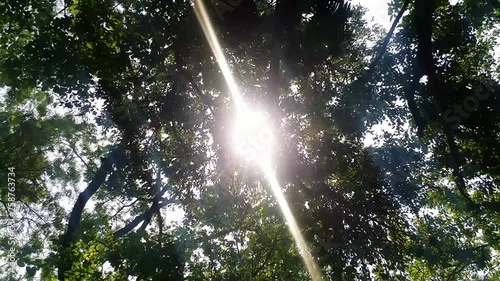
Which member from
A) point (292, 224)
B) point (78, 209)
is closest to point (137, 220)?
point (78, 209)

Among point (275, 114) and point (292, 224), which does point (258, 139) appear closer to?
point (275, 114)

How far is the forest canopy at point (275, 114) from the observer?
928cm

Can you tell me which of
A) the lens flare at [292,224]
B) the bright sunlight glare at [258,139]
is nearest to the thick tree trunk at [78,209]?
the bright sunlight glare at [258,139]

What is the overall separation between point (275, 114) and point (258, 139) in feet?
3.33

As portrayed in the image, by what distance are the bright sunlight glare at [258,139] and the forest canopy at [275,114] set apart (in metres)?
0.04

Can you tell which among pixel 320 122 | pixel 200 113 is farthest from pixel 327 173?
pixel 200 113

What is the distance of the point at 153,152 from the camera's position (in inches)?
444

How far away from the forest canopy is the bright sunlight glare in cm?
4

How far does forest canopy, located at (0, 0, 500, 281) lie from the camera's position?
928cm

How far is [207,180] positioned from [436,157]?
782cm

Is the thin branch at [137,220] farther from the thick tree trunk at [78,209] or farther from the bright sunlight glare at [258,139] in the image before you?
the bright sunlight glare at [258,139]

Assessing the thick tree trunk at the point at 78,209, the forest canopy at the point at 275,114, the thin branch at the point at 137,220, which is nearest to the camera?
the thick tree trunk at the point at 78,209

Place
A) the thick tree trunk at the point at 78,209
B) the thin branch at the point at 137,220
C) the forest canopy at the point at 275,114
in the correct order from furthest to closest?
→ the thin branch at the point at 137,220, the forest canopy at the point at 275,114, the thick tree trunk at the point at 78,209

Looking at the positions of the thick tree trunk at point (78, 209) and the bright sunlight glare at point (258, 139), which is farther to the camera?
the bright sunlight glare at point (258, 139)
